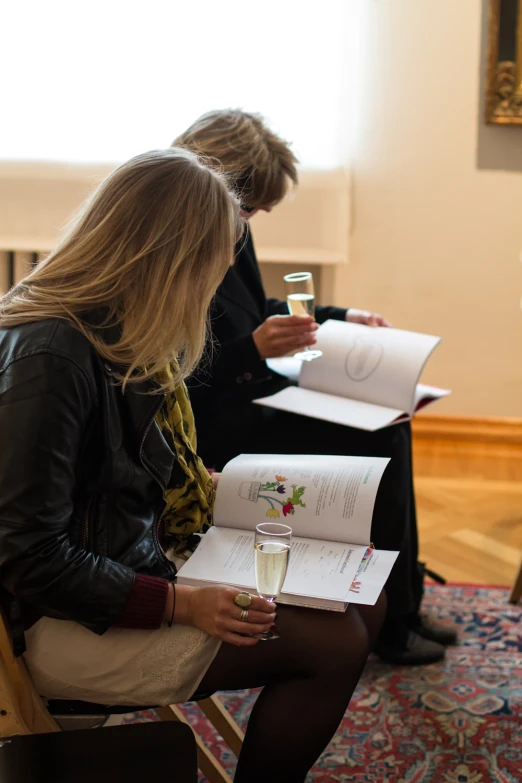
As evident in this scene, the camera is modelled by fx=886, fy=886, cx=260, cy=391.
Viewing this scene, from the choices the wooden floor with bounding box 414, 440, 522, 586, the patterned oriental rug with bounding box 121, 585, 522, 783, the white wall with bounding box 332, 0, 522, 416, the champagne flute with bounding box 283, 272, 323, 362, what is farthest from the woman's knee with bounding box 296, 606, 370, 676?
the white wall with bounding box 332, 0, 522, 416

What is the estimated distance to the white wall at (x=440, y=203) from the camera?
3201mm

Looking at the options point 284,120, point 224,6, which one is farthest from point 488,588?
point 224,6

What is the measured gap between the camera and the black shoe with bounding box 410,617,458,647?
2086 mm

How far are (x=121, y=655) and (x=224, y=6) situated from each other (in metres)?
2.70

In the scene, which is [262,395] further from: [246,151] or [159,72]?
[159,72]

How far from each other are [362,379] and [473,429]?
1.70 m

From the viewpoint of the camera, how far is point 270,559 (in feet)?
3.49

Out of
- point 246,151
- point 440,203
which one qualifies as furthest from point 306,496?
point 440,203

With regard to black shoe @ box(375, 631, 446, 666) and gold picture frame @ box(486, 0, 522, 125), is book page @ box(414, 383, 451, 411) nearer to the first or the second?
black shoe @ box(375, 631, 446, 666)

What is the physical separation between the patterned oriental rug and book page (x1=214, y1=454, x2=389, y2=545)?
583 millimetres

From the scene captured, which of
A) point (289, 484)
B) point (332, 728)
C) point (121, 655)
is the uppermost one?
point (289, 484)

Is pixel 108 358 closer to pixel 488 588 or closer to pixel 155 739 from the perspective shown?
pixel 155 739

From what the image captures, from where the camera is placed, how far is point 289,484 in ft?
4.32

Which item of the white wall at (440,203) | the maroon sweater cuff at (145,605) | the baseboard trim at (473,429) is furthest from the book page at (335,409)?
the baseboard trim at (473,429)
